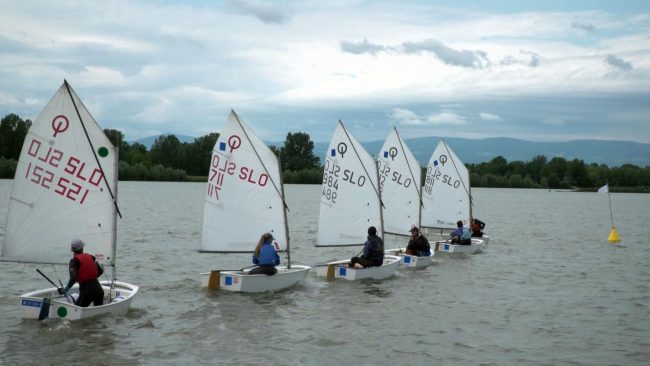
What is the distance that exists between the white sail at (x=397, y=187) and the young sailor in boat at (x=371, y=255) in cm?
848

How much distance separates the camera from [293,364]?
14656 mm

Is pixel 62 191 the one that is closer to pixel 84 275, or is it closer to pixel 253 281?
pixel 84 275

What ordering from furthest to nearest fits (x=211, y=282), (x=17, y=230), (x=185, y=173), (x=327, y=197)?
(x=185, y=173), (x=327, y=197), (x=211, y=282), (x=17, y=230)

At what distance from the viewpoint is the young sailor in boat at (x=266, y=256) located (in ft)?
66.6

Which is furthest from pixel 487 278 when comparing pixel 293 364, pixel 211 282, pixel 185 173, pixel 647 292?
pixel 185 173

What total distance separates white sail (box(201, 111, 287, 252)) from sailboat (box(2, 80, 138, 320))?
460 centimetres

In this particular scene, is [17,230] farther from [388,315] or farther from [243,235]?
[388,315]

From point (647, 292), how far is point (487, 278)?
5.50m

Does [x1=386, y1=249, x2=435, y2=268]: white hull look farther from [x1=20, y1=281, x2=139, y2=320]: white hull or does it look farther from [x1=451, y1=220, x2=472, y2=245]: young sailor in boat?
[x1=20, y1=281, x2=139, y2=320]: white hull

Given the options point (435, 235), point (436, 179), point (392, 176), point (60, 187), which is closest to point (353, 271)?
point (60, 187)

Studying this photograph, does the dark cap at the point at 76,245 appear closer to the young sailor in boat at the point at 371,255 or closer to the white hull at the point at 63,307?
the white hull at the point at 63,307

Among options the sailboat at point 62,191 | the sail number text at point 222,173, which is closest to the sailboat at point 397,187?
the sail number text at point 222,173

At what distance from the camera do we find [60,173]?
17047 millimetres

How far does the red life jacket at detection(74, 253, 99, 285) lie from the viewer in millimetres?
15781
